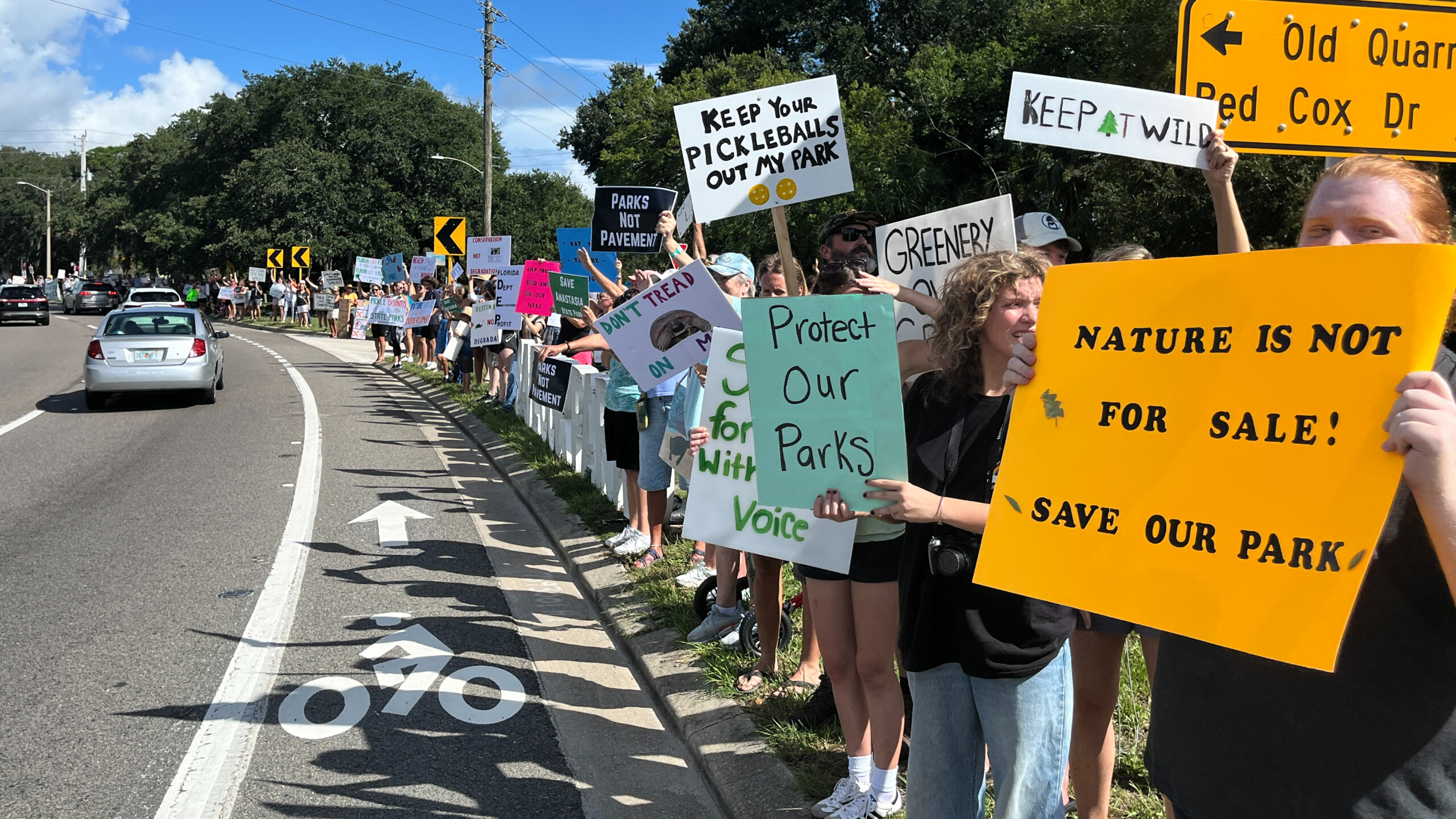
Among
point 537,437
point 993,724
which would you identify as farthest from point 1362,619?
point 537,437

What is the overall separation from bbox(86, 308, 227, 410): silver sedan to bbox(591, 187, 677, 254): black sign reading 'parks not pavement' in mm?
9941

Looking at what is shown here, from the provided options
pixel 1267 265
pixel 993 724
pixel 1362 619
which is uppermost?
pixel 1267 265

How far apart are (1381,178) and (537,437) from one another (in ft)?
36.7

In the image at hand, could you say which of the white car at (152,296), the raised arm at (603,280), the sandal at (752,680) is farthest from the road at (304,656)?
the white car at (152,296)

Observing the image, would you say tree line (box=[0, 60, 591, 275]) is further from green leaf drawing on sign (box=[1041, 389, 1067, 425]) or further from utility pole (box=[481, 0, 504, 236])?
green leaf drawing on sign (box=[1041, 389, 1067, 425])

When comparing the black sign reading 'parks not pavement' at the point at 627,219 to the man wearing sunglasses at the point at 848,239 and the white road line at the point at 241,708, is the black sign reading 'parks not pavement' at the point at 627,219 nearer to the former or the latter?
the white road line at the point at 241,708

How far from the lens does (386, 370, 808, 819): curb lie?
391 cm

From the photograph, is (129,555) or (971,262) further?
(129,555)

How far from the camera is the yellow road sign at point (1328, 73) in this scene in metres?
2.96

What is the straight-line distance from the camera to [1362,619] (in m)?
1.64

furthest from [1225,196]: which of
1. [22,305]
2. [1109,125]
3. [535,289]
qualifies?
[22,305]

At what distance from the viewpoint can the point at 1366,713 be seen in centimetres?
163

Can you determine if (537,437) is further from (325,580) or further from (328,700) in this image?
(328,700)

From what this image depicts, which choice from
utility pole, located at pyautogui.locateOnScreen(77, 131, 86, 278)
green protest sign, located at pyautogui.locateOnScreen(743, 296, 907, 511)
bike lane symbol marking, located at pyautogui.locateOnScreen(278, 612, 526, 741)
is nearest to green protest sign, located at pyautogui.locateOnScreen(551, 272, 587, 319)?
bike lane symbol marking, located at pyautogui.locateOnScreen(278, 612, 526, 741)
